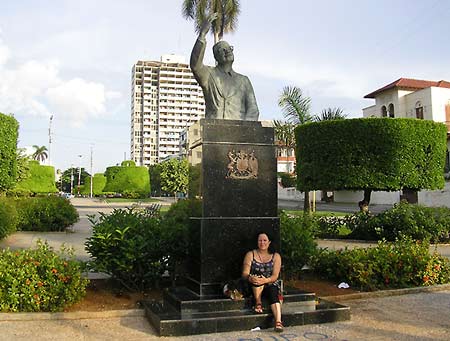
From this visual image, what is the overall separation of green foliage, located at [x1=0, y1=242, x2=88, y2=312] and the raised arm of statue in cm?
321

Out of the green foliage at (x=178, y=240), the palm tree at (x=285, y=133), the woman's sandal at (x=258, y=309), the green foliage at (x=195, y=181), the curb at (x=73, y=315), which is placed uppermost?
the palm tree at (x=285, y=133)

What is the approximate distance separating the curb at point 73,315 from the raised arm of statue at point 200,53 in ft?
11.1

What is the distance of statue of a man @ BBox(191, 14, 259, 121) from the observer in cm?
657

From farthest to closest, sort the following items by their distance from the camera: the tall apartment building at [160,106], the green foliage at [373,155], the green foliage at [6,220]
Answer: the tall apartment building at [160,106]
the green foliage at [373,155]
the green foliage at [6,220]

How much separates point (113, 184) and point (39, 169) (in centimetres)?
2099

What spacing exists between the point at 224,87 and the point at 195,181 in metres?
1.47

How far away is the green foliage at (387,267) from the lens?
7.29m

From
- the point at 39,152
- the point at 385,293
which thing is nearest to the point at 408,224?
the point at 385,293

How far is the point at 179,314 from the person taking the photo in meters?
5.36

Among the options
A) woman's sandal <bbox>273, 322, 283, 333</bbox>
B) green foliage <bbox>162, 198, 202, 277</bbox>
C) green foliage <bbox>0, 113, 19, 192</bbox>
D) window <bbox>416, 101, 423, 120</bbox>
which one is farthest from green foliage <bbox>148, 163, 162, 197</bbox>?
woman's sandal <bbox>273, 322, 283, 333</bbox>

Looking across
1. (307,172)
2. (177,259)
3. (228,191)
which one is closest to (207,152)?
(228,191)

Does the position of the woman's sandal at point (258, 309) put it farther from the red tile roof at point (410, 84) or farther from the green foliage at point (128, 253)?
the red tile roof at point (410, 84)

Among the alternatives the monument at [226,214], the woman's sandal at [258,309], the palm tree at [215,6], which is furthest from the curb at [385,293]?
the palm tree at [215,6]

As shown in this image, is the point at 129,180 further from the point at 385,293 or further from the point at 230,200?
the point at 230,200
